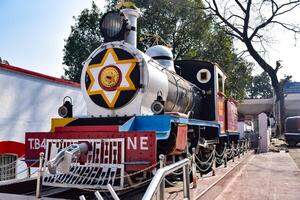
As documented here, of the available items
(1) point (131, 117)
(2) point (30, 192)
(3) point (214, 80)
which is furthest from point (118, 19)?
(3) point (214, 80)

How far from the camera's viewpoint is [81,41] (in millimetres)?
28031

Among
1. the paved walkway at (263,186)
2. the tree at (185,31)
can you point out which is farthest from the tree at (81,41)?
the paved walkway at (263,186)

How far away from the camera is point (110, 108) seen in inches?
227

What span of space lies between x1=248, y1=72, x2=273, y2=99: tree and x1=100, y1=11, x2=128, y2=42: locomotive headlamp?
275 ft

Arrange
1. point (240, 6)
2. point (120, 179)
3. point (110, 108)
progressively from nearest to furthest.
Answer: point (120, 179)
point (110, 108)
point (240, 6)

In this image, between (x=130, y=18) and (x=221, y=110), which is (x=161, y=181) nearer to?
(x=130, y=18)

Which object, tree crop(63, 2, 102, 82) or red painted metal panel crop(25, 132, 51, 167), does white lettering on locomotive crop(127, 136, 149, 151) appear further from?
tree crop(63, 2, 102, 82)

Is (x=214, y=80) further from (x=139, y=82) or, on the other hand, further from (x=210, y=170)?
(x=139, y=82)

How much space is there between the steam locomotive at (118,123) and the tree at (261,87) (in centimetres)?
8289

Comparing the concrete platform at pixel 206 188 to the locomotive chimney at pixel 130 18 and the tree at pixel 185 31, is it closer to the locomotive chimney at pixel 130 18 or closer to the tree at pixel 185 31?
the locomotive chimney at pixel 130 18

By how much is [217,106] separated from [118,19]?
4.43 metres

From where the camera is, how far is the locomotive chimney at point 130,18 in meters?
6.00

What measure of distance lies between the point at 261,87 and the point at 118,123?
86.3 meters

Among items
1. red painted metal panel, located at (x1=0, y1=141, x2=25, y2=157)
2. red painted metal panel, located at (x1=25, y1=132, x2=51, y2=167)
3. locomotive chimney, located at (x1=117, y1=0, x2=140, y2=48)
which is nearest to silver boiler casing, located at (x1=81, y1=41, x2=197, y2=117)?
locomotive chimney, located at (x1=117, y1=0, x2=140, y2=48)
